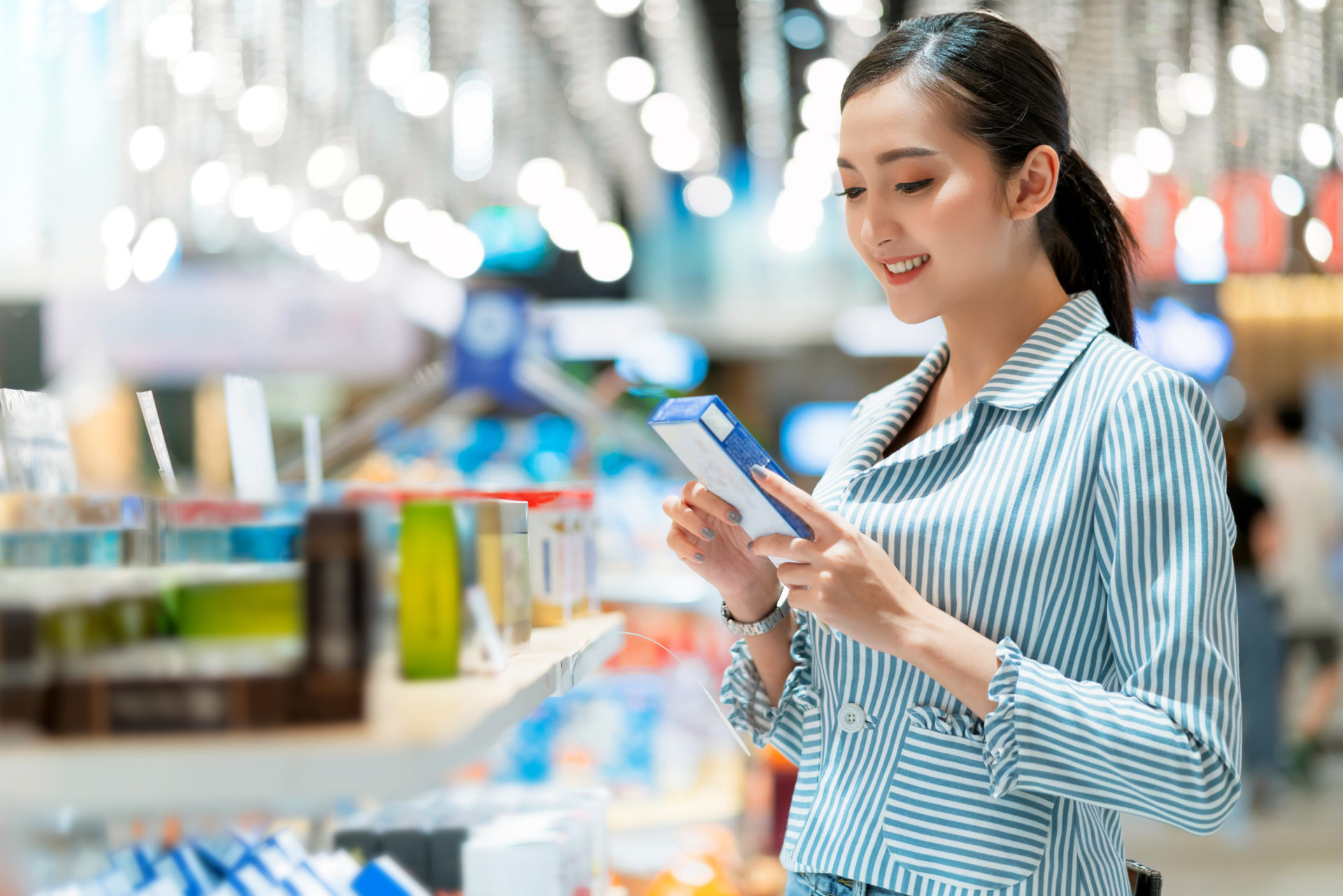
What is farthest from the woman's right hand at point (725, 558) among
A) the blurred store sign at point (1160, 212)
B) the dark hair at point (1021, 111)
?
the blurred store sign at point (1160, 212)

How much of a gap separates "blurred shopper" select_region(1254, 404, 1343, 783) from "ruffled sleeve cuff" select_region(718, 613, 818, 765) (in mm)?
6157

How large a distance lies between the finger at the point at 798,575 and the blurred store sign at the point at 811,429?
1500cm

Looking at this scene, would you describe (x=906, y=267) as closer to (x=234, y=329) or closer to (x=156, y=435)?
(x=156, y=435)

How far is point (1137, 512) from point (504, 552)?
0.68 metres

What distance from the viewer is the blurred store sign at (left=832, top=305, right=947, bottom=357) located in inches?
582

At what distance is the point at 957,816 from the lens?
1.33 meters

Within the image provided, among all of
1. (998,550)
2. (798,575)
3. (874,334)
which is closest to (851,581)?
(798,575)

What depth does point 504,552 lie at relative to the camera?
1425 millimetres

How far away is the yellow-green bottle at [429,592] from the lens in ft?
3.54

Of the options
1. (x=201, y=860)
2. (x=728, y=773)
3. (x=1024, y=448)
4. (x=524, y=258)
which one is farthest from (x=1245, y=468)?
(x=524, y=258)

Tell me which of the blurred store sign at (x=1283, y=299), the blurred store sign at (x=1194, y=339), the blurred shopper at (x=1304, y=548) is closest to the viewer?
the blurred shopper at (x=1304, y=548)

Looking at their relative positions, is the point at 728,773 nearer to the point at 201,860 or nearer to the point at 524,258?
the point at 201,860

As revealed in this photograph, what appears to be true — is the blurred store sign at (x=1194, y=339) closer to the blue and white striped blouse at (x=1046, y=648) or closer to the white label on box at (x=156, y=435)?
the blue and white striped blouse at (x=1046, y=648)

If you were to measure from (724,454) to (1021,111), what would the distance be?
1.80 ft
